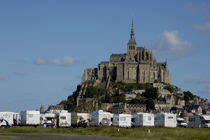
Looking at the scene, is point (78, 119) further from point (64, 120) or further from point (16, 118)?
point (16, 118)

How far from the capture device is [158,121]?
10131 centimetres

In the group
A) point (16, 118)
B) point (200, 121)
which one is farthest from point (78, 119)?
point (200, 121)

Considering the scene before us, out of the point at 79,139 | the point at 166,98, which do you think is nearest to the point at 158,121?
the point at 79,139

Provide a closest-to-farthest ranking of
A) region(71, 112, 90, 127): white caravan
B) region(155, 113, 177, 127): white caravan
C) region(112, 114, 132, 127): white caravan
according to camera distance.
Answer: region(155, 113, 177, 127): white caravan, region(112, 114, 132, 127): white caravan, region(71, 112, 90, 127): white caravan

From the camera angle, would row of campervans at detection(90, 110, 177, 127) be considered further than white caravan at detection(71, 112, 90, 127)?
No

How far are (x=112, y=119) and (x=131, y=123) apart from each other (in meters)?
4.16

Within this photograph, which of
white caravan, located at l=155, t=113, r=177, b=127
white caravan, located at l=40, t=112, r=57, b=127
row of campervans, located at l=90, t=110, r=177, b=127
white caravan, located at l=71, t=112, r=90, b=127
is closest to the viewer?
white caravan, located at l=155, t=113, r=177, b=127

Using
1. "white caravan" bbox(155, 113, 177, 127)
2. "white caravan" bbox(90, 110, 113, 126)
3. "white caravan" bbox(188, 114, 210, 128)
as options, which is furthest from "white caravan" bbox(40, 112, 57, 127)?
"white caravan" bbox(188, 114, 210, 128)

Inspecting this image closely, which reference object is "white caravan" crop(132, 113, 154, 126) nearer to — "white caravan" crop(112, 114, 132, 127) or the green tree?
"white caravan" crop(112, 114, 132, 127)

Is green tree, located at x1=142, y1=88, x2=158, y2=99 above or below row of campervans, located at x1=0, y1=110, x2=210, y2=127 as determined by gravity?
above

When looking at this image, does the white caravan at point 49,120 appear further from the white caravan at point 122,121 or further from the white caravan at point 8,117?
the white caravan at point 122,121

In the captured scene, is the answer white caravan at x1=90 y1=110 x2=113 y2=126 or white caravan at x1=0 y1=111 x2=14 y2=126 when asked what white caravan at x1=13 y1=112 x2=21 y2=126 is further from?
white caravan at x1=90 y1=110 x2=113 y2=126

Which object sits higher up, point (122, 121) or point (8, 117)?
point (8, 117)

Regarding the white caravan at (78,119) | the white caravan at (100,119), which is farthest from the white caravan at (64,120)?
the white caravan at (100,119)
